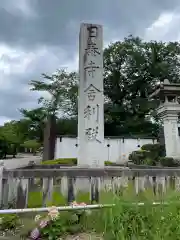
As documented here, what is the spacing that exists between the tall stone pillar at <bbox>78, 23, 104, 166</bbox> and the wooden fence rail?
3681 millimetres

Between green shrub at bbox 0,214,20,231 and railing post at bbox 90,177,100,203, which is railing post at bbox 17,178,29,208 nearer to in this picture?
green shrub at bbox 0,214,20,231

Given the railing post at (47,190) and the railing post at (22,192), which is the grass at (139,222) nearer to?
the railing post at (47,190)

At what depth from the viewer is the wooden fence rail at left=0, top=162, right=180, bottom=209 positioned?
341cm

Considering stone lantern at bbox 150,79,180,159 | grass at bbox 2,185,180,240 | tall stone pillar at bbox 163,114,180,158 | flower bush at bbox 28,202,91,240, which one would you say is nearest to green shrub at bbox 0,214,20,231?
flower bush at bbox 28,202,91,240

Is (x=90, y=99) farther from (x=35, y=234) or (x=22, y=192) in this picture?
(x=35, y=234)

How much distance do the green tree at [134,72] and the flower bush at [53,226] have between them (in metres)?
21.1

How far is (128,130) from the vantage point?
22609mm

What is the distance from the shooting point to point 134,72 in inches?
995

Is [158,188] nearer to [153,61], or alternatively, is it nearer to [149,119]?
[149,119]

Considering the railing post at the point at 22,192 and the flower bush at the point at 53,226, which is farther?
the railing post at the point at 22,192

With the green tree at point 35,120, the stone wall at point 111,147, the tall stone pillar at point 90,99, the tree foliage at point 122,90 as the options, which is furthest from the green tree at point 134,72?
the tall stone pillar at point 90,99

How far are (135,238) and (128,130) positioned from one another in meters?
21.0

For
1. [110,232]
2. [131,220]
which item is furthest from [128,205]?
[110,232]

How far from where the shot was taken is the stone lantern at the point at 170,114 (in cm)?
1108
